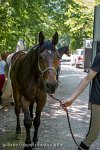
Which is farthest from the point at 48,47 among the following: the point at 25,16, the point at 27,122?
the point at 25,16

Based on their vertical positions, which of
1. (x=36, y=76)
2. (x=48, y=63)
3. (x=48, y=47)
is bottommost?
(x=36, y=76)

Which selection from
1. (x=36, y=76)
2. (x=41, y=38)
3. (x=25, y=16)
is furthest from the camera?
(x=25, y=16)

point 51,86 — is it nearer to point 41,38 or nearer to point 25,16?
point 41,38

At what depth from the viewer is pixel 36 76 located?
22.9 feet

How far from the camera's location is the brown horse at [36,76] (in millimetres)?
6219

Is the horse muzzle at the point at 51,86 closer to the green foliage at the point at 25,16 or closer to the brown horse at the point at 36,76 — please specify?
the brown horse at the point at 36,76

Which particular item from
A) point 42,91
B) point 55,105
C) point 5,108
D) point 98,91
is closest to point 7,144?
point 42,91

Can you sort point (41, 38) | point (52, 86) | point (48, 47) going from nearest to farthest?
1. point (52, 86)
2. point (48, 47)
3. point (41, 38)

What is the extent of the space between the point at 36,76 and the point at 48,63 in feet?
2.55

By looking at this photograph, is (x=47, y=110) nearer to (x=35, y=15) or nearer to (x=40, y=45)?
(x=40, y=45)

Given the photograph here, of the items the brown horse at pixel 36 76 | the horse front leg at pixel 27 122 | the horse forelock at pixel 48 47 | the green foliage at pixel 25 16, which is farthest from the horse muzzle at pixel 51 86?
the green foliage at pixel 25 16

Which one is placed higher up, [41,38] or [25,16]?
[25,16]

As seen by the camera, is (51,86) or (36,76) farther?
(36,76)

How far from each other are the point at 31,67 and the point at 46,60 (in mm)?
807
